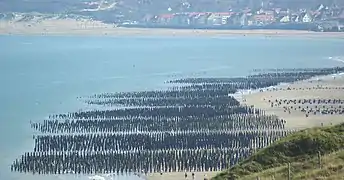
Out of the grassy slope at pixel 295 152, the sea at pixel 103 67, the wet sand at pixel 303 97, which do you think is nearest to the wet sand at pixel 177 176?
the sea at pixel 103 67

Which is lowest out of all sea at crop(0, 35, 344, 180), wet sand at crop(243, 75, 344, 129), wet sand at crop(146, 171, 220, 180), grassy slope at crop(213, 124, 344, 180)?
sea at crop(0, 35, 344, 180)

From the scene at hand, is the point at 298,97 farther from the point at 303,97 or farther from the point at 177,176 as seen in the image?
the point at 177,176

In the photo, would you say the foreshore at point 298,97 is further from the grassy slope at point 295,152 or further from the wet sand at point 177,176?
the grassy slope at point 295,152

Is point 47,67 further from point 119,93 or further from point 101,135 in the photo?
point 101,135

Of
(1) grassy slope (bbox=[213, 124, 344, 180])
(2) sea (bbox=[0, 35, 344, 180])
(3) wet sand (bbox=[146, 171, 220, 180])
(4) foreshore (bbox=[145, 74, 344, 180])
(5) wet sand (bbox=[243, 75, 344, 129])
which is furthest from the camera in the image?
(2) sea (bbox=[0, 35, 344, 180])

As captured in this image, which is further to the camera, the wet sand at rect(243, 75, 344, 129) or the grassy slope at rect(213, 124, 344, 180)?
the wet sand at rect(243, 75, 344, 129)

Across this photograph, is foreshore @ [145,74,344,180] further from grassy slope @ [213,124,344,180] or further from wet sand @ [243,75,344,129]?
grassy slope @ [213,124,344,180]

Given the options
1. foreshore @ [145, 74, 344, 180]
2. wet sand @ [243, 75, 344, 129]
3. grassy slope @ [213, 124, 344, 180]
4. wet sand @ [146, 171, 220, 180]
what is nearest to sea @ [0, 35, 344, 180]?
wet sand @ [146, 171, 220, 180]

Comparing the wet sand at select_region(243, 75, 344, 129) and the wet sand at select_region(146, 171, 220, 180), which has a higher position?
the wet sand at select_region(146, 171, 220, 180)

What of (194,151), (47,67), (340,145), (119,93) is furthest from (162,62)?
(340,145)
